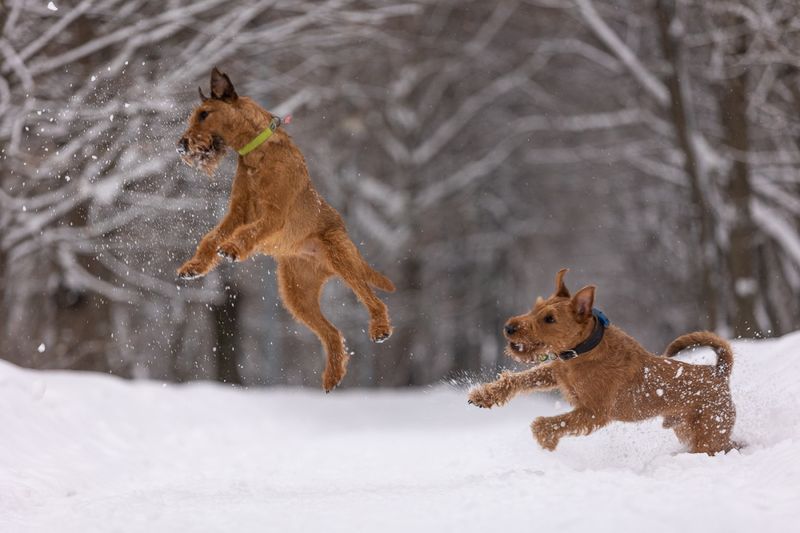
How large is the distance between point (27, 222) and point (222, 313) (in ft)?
12.0

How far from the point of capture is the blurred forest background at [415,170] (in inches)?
462

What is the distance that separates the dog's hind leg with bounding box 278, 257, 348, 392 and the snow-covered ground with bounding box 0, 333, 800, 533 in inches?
28.8

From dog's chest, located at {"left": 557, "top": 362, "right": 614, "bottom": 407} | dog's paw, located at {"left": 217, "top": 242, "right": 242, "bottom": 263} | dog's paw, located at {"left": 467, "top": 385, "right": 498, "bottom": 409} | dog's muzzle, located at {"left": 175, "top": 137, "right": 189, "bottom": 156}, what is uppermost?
dog's muzzle, located at {"left": 175, "top": 137, "right": 189, "bottom": 156}

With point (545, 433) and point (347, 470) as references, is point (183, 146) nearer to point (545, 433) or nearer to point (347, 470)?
point (545, 433)

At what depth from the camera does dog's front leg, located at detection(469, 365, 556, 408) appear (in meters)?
6.05

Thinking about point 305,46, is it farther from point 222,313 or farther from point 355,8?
point 222,313

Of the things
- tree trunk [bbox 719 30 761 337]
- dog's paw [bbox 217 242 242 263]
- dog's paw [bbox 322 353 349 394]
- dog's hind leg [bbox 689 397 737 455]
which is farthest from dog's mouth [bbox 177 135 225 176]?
tree trunk [bbox 719 30 761 337]

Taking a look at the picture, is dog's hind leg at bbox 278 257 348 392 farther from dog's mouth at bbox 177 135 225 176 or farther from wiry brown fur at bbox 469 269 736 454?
wiry brown fur at bbox 469 269 736 454

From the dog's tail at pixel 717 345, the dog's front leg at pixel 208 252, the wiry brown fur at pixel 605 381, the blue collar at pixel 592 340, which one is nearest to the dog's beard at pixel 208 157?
the dog's front leg at pixel 208 252

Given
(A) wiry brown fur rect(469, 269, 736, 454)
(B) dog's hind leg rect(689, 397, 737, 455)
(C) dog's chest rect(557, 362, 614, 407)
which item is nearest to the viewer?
(A) wiry brown fur rect(469, 269, 736, 454)

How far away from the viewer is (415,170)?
965 inches

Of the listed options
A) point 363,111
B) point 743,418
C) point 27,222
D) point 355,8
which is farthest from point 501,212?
point 743,418

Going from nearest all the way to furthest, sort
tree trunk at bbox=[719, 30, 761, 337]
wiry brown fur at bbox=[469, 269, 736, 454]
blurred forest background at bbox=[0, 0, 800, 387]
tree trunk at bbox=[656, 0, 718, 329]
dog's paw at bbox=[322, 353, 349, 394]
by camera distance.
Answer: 1. dog's paw at bbox=[322, 353, 349, 394]
2. wiry brown fur at bbox=[469, 269, 736, 454]
3. blurred forest background at bbox=[0, 0, 800, 387]
4. tree trunk at bbox=[719, 30, 761, 337]
5. tree trunk at bbox=[656, 0, 718, 329]

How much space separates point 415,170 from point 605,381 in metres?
18.5
